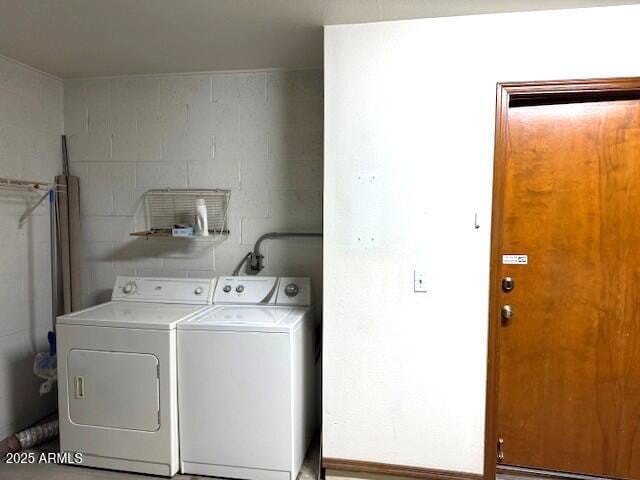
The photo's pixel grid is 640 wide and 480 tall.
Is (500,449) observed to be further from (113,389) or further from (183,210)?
(183,210)

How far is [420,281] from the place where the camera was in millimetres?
1975

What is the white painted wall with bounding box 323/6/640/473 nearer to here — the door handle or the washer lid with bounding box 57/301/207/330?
the washer lid with bounding box 57/301/207/330

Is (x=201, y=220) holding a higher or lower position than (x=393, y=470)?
higher

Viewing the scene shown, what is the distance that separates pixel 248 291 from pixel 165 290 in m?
0.54

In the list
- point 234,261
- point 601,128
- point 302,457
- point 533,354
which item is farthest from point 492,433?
point 234,261

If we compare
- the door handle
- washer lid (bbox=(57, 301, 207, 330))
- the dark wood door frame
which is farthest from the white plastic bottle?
the dark wood door frame

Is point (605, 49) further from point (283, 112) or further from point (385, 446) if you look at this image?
point (385, 446)

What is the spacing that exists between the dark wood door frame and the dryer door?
1656 millimetres

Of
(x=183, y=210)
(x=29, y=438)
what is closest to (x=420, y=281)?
(x=183, y=210)

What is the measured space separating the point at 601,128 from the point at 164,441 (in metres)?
2.67

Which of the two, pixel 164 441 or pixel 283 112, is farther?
pixel 283 112

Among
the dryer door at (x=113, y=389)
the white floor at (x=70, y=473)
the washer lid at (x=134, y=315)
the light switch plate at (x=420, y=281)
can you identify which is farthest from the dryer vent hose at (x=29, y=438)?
the light switch plate at (x=420, y=281)

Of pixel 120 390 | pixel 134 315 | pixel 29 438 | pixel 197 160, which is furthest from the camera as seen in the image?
pixel 197 160

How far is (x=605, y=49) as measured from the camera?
1.79 meters
